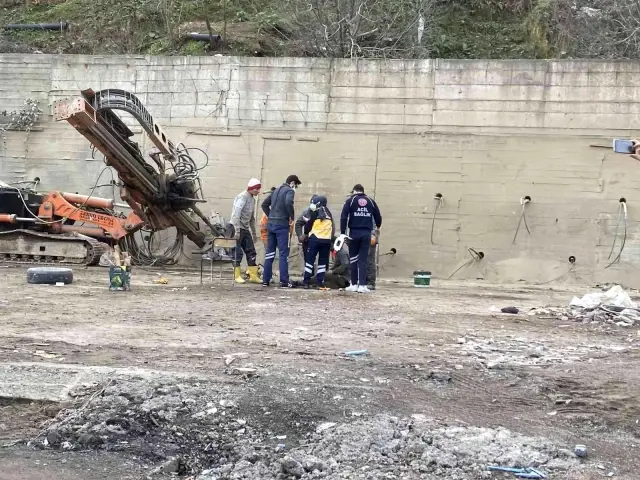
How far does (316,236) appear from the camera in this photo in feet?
39.6

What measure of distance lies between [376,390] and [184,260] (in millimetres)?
10686

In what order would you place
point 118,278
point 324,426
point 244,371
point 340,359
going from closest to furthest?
1. point 324,426
2. point 244,371
3. point 340,359
4. point 118,278

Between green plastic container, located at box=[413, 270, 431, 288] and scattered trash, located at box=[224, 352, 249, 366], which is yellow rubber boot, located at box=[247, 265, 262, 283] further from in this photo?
scattered trash, located at box=[224, 352, 249, 366]

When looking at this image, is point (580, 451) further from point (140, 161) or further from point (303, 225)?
point (140, 161)

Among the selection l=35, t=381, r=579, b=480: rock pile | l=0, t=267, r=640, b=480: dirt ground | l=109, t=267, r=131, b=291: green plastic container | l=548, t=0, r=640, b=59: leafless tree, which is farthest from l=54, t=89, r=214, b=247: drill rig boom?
l=548, t=0, r=640, b=59: leafless tree

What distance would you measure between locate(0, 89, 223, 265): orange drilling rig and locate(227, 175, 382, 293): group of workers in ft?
5.20

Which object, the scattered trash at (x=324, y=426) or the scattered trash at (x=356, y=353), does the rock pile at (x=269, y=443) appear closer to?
the scattered trash at (x=324, y=426)

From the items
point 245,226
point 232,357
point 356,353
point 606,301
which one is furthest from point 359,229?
point 232,357

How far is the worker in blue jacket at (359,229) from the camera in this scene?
11.8 metres

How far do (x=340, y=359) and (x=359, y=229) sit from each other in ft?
18.4

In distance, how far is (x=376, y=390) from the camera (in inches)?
211

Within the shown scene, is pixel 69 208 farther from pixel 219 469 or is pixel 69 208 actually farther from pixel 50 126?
pixel 219 469

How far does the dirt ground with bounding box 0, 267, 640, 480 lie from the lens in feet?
15.4

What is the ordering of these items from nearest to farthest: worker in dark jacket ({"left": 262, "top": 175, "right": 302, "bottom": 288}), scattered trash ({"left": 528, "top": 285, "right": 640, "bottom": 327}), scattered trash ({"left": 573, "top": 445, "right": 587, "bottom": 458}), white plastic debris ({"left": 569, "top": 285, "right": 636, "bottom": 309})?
scattered trash ({"left": 573, "top": 445, "right": 587, "bottom": 458}) → scattered trash ({"left": 528, "top": 285, "right": 640, "bottom": 327}) → white plastic debris ({"left": 569, "top": 285, "right": 636, "bottom": 309}) → worker in dark jacket ({"left": 262, "top": 175, "right": 302, "bottom": 288})
